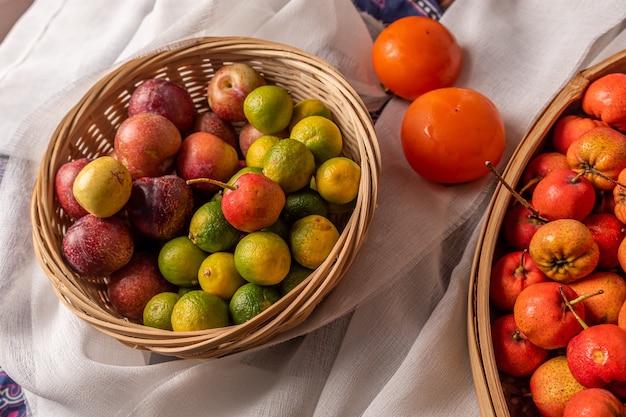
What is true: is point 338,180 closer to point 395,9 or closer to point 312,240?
point 312,240

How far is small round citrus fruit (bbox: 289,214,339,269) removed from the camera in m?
0.73

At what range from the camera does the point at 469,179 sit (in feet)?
2.94

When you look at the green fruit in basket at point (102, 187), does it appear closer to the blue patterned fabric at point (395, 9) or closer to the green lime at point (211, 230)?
the green lime at point (211, 230)

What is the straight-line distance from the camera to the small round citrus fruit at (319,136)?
805 millimetres

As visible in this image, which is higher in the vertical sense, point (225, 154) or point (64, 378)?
point (225, 154)

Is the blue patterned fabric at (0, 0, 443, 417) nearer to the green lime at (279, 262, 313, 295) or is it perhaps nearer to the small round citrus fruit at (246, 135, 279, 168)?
the small round citrus fruit at (246, 135, 279, 168)

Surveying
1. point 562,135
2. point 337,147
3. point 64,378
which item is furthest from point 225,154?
point 562,135

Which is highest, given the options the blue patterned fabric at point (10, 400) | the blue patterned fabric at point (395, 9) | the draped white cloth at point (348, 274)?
the blue patterned fabric at point (395, 9)

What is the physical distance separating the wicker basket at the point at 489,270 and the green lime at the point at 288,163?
0.25 metres

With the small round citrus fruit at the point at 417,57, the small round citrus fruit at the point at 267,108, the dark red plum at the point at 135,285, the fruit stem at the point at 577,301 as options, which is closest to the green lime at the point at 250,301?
the dark red plum at the point at 135,285

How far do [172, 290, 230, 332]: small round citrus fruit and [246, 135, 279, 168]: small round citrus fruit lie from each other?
21 cm

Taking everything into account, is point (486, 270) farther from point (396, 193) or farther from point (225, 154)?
point (225, 154)

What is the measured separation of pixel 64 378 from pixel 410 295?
1.61ft

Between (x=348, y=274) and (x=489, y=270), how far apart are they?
194 mm
